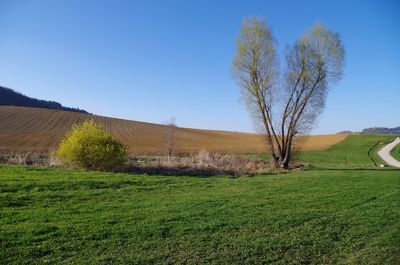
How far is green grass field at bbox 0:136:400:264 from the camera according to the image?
6805 millimetres

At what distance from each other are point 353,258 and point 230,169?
60.3 feet

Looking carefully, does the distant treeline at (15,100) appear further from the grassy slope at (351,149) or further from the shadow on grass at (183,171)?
the shadow on grass at (183,171)

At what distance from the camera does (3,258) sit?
243 inches

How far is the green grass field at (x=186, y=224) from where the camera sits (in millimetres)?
6805

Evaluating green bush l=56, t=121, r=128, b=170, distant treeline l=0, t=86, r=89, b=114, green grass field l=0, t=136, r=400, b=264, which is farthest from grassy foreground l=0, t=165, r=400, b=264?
distant treeline l=0, t=86, r=89, b=114

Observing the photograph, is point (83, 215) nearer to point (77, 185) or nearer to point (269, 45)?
point (77, 185)

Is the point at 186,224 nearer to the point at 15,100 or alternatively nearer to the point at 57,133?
the point at 57,133

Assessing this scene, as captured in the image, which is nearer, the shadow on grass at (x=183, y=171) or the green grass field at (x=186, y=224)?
the green grass field at (x=186, y=224)

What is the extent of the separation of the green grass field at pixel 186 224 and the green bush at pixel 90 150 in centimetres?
699

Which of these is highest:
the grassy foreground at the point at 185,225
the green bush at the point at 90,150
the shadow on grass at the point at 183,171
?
the green bush at the point at 90,150

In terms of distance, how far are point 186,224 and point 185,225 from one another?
0.10 metres

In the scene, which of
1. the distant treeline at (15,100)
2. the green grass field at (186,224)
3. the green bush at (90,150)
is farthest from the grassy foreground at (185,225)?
the distant treeline at (15,100)

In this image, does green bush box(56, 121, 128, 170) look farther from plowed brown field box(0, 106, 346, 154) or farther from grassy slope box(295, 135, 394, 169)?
grassy slope box(295, 135, 394, 169)

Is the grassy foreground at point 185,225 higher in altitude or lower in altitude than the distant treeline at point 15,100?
lower
